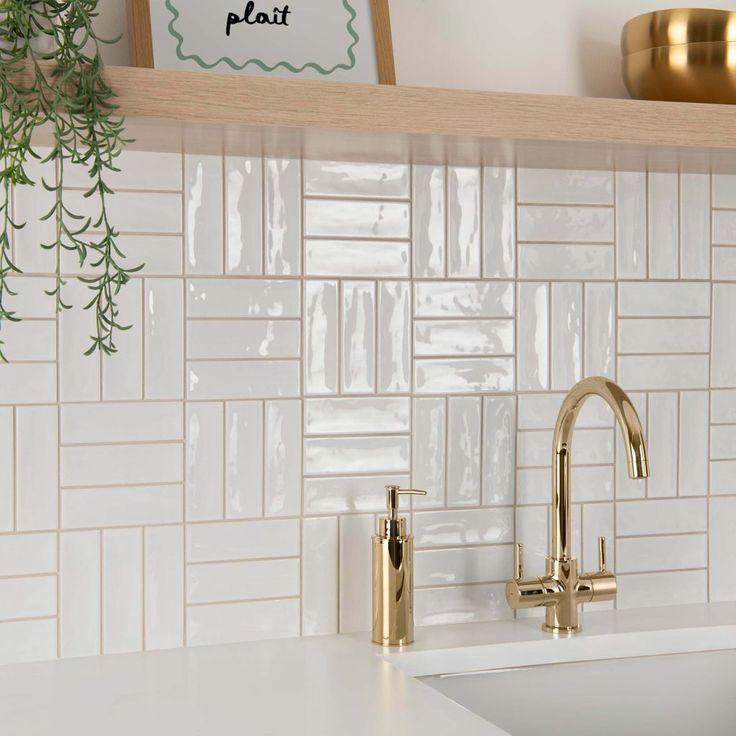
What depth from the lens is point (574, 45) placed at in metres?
1.37

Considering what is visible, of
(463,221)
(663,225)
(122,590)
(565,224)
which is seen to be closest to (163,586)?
(122,590)

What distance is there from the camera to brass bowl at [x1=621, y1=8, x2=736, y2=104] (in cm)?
121

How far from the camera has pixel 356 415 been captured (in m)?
1.29

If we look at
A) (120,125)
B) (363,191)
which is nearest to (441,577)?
(363,191)

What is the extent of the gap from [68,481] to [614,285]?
75 cm

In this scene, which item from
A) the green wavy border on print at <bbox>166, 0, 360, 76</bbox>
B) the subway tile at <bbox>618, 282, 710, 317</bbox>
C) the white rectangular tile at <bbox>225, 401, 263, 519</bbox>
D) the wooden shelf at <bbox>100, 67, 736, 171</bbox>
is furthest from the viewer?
the subway tile at <bbox>618, 282, 710, 317</bbox>

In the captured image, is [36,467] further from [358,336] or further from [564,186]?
[564,186]

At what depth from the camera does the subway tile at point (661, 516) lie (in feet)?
4.58

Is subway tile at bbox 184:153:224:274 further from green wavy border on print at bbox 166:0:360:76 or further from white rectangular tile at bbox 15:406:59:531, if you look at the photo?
white rectangular tile at bbox 15:406:59:531

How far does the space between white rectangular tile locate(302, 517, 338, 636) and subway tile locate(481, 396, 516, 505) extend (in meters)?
0.21

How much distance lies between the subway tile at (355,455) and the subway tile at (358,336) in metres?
0.07

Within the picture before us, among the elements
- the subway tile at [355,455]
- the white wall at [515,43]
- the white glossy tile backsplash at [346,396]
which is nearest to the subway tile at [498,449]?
the white glossy tile backsplash at [346,396]

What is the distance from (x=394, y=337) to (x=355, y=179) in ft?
0.68


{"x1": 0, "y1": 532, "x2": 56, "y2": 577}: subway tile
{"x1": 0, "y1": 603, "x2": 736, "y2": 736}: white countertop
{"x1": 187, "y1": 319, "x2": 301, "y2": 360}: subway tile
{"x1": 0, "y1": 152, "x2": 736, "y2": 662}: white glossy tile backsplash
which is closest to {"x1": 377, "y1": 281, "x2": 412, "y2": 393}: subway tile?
{"x1": 0, "y1": 152, "x2": 736, "y2": 662}: white glossy tile backsplash
